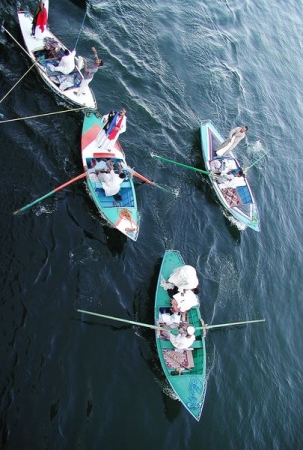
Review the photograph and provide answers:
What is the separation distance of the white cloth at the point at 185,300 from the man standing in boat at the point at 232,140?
11.7m

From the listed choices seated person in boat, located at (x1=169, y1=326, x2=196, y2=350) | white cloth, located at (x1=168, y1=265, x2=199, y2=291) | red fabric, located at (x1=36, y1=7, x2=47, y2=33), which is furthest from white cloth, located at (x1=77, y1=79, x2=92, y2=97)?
seated person in boat, located at (x1=169, y1=326, x2=196, y2=350)

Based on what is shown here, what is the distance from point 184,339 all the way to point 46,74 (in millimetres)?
16762

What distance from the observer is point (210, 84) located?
1374 inches

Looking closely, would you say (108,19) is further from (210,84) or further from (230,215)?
(230,215)

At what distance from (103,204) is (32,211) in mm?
3486

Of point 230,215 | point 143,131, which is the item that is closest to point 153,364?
point 230,215

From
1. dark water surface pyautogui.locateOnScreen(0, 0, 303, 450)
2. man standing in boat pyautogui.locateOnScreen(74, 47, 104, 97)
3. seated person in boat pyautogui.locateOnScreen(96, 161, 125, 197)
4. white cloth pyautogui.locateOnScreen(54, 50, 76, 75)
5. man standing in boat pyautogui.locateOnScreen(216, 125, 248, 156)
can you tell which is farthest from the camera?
man standing in boat pyautogui.locateOnScreen(216, 125, 248, 156)

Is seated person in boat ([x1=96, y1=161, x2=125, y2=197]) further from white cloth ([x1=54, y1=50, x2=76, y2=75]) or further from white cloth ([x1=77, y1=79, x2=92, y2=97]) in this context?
white cloth ([x1=54, y1=50, x2=76, y2=75])

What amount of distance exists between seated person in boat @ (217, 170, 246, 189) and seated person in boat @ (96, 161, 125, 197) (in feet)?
25.6

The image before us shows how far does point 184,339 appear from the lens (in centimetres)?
1906

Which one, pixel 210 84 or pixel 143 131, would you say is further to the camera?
pixel 210 84

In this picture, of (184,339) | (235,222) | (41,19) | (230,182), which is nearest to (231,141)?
(230,182)

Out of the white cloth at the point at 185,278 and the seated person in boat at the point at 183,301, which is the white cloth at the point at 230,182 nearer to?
the white cloth at the point at 185,278

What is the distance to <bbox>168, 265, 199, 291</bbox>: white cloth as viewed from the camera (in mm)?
20188
